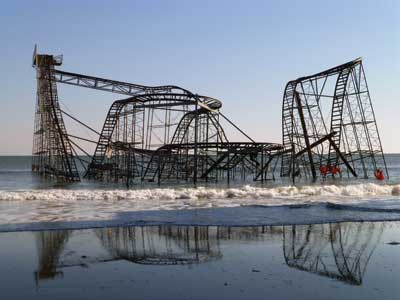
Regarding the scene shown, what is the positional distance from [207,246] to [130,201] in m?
10.4

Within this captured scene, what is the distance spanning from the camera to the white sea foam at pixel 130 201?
46.0ft

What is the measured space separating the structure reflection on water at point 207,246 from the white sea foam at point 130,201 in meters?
3.17

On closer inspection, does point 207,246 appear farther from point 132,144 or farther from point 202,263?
point 132,144

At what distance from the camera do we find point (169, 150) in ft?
106

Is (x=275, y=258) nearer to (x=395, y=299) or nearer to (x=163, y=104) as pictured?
(x=395, y=299)

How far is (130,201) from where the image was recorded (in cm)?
1883

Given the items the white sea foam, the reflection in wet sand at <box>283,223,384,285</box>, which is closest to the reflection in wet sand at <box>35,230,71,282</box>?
the white sea foam

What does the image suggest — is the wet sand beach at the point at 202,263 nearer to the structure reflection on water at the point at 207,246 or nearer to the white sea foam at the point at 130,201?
the structure reflection on water at the point at 207,246

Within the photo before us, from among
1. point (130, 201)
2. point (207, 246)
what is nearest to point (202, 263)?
point (207, 246)

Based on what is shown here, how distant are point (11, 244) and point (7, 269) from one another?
225 centimetres

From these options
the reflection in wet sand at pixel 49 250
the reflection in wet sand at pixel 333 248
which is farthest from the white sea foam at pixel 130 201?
the reflection in wet sand at pixel 333 248

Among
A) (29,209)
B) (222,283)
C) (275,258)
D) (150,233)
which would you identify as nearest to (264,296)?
(222,283)

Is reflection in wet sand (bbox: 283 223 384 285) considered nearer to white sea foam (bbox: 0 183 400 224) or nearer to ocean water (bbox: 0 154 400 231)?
ocean water (bbox: 0 154 400 231)

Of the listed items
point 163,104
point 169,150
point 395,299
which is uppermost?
point 163,104
